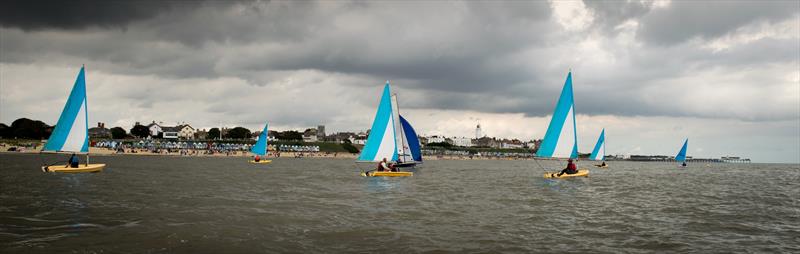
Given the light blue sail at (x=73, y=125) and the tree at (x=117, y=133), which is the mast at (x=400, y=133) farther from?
the tree at (x=117, y=133)

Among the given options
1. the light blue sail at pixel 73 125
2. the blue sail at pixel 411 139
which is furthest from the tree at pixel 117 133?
the light blue sail at pixel 73 125

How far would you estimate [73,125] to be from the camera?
40.1m

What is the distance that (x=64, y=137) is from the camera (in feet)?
131

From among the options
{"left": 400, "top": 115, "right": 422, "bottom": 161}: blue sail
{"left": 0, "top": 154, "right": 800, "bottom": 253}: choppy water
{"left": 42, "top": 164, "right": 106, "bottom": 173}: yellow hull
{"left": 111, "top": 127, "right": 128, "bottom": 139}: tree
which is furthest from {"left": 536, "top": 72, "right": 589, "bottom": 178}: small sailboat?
{"left": 111, "top": 127, "right": 128, "bottom": 139}: tree

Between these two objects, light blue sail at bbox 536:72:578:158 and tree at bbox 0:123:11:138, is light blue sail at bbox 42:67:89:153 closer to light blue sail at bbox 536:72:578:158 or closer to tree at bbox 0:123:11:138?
light blue sail at bbox 536:72:578:158

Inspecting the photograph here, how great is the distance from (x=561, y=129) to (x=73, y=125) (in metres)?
39.7

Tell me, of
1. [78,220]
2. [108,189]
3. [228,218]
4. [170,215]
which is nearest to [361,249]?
[228,218]

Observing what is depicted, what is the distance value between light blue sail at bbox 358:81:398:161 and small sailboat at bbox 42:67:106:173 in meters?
23.3

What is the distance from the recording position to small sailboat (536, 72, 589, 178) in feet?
140

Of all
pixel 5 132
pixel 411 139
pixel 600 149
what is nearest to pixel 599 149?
pixel 600 149

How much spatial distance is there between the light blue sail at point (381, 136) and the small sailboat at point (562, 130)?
1373 cm

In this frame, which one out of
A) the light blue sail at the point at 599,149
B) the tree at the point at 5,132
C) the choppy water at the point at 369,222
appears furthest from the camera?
the tree at the point at 5,132

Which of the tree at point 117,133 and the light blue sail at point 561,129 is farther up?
the tree at point 117,133

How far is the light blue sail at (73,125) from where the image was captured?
129 feet
